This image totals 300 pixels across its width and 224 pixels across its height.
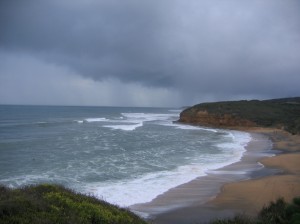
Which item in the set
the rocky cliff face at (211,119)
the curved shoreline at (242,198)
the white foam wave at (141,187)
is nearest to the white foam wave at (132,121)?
the rocky cliff face at (211,119)

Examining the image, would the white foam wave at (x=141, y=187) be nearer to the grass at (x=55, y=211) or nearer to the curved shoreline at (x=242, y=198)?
the curved shoreline at (x=242, y=198)

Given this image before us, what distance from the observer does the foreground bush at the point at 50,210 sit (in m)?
5.71

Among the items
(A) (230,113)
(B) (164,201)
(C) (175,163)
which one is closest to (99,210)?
(B) (164,201)

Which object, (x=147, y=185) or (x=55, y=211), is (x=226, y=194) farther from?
(x=55, y=211)

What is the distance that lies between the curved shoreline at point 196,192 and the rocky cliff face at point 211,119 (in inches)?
1566

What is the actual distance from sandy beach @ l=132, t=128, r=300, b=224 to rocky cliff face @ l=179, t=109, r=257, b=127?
40611 mm

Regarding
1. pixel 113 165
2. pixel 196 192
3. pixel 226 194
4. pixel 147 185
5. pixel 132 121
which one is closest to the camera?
pixel 226 194

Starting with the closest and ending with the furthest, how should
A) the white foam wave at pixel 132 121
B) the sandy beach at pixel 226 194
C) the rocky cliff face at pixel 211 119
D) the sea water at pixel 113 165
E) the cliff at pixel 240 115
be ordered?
the sandy beach at pixel 226 194 < the sea water at pixel 113 165 < the white foam wave at pixel 132 121 < the cliff at pixel 240 115 < the rocky cliff face at pixel 211 119

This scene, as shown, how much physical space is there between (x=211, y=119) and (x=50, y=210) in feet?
203

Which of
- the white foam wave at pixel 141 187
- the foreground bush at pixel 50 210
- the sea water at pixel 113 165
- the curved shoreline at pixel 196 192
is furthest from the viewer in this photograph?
the sea water at pixel 113 165

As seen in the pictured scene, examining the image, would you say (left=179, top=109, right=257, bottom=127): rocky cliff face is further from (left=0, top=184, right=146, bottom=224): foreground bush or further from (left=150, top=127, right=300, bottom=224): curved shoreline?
(left=0, top=184, right=146, bottom=224): foreground bush

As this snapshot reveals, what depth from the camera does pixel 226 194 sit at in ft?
48.2

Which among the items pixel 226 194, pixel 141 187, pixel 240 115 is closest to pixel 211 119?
pixel 240 115

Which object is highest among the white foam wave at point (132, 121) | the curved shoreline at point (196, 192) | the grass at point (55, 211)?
the grass at point (55, 211)
